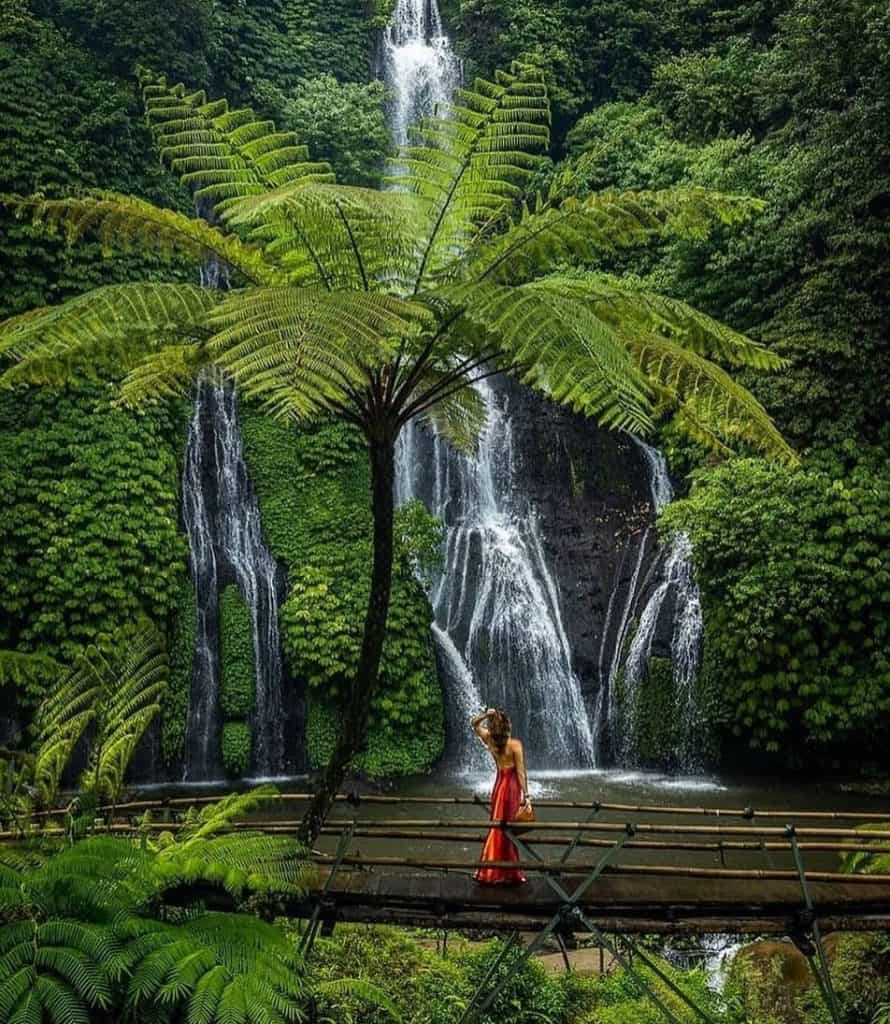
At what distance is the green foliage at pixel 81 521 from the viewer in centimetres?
1126

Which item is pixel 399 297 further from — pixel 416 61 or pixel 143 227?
pixel 416 61

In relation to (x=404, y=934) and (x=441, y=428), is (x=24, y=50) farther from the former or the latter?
(x=404, y=934)

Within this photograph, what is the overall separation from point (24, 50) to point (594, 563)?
493 inches

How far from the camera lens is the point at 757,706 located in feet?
38.1

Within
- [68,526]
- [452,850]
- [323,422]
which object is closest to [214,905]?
[452,850]

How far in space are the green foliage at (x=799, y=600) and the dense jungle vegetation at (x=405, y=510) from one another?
0.10 feet

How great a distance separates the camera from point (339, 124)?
18.5m

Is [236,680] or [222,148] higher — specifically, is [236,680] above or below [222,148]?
below

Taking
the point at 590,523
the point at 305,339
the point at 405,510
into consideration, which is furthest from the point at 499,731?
the point at 590,523

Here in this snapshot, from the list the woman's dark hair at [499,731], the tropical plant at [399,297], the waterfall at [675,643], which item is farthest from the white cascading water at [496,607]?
the tropical plant at [399,297]

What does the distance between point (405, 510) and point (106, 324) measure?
8643mm

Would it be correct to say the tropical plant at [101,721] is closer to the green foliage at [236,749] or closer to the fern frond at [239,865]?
the fern frond at [239,865]

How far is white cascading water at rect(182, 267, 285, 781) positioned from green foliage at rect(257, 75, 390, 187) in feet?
21.6

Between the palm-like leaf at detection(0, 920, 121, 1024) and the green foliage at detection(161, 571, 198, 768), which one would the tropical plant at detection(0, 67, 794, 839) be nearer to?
the palm-like leaf at detection(0, 920, 121, 1024)
